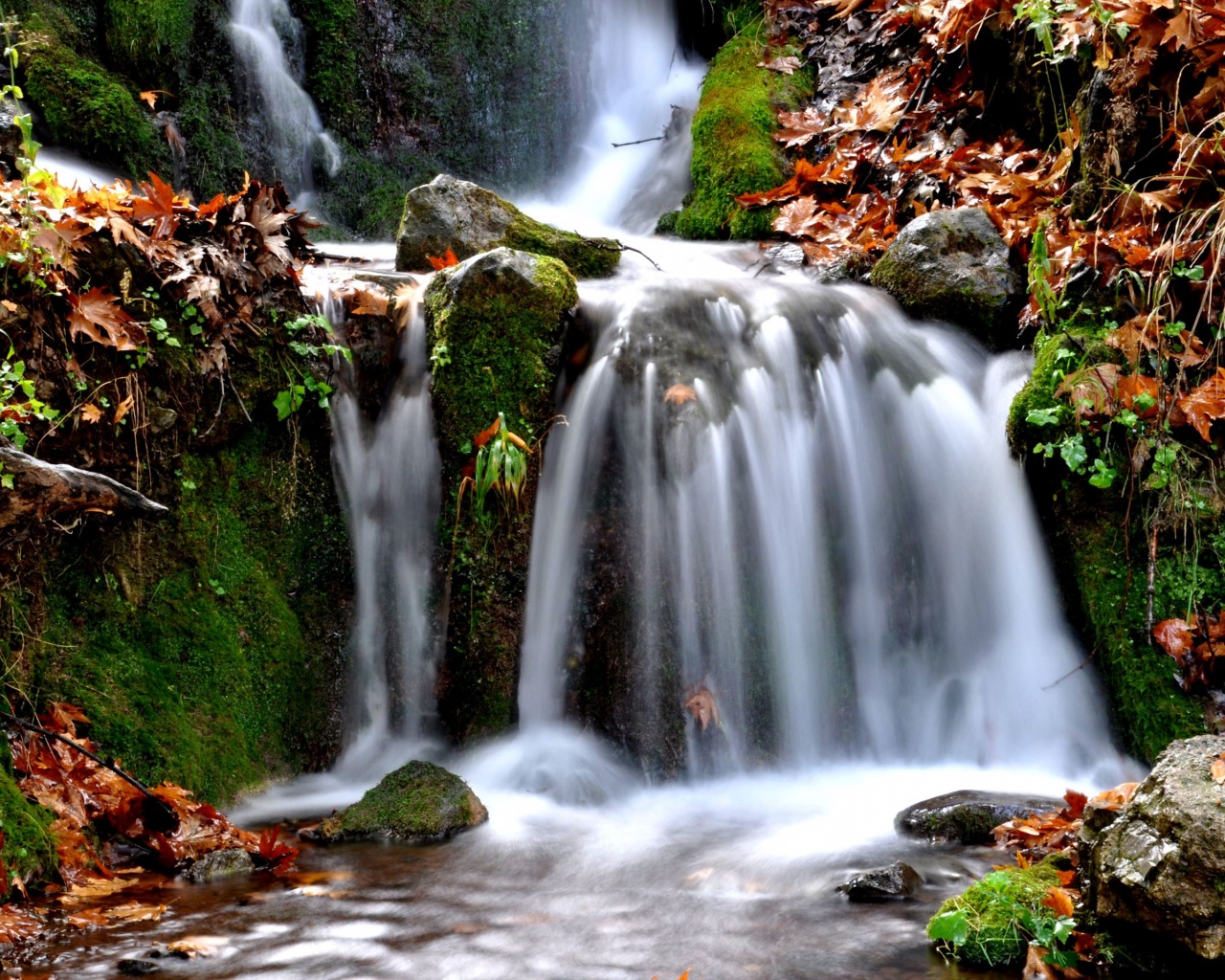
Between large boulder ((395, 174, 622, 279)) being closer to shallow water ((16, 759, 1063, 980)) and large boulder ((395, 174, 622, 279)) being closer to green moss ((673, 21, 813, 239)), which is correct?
green moss ((673, 21, 813, 239))

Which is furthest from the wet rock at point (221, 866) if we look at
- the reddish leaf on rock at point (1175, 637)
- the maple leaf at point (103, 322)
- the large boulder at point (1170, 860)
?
the reddish leaf on rock at point (1175, 637)

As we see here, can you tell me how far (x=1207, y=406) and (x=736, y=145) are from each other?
16.7 feet

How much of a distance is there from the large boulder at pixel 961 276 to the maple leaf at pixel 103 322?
4.10 metres

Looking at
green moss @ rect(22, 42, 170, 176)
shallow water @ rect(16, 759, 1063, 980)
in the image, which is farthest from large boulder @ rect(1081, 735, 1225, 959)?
green moss @ rect(22, 42, 170, 176)

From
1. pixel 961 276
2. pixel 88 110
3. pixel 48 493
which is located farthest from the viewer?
pixel 88 110

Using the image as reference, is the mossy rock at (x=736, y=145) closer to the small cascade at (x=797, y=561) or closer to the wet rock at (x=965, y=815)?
the small cascade at (x=797, y=561)

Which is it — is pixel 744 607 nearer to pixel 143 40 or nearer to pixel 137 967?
pixel 137 967

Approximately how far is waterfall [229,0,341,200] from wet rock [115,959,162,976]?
7273 mm

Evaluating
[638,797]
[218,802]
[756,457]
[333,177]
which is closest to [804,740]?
[638,797]

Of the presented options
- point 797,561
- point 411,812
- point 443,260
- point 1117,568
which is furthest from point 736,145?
point 411,812

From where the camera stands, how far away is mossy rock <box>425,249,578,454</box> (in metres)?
4.90

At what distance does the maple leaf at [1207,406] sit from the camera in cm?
429

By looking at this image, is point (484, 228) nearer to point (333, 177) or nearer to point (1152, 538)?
point (333, 177)

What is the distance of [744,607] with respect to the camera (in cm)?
478
